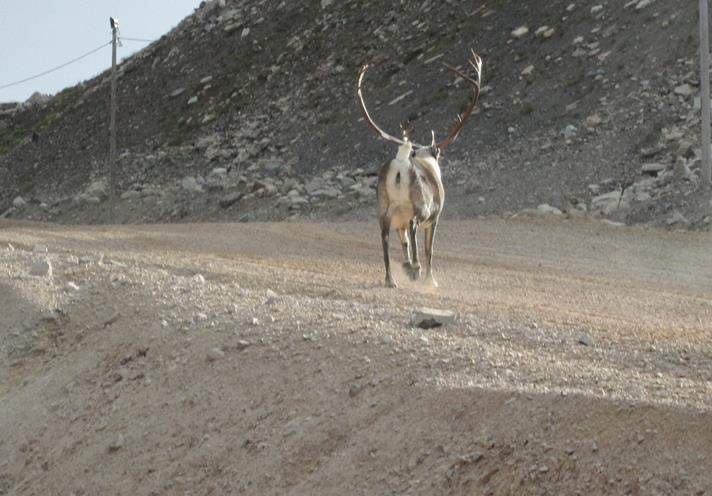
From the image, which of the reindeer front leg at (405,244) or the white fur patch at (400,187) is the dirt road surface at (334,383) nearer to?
the reindeer front leg at (405,244)

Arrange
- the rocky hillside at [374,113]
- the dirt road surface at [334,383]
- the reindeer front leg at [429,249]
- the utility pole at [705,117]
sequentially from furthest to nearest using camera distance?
1. the rocky hillside at [374,113]
2. the utility pole at [705,117]
3. the reindeer front leg at [429,249]
4. the dirt road surface at [334,383]

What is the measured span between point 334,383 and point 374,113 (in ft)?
101

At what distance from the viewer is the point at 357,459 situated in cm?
1005

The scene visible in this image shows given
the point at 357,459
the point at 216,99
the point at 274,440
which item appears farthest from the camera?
the point at 216,99

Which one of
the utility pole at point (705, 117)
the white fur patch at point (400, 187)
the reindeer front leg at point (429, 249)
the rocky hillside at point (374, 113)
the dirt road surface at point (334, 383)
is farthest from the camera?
the rocky hillside at point (374, 113)

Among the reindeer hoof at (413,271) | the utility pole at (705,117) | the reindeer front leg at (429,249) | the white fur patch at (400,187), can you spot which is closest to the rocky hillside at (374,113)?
the utility pole at (705,117)

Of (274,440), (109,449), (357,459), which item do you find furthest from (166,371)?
(357,459)

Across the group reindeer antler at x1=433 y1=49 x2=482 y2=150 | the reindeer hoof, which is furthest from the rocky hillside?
the reindeer hoof

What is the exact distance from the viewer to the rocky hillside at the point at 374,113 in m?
32.0

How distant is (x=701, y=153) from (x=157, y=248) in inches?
501

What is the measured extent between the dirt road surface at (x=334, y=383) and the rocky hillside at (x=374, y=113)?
41.0 feet

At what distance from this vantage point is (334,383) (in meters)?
11.2

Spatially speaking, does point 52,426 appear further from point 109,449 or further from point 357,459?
point 357,459

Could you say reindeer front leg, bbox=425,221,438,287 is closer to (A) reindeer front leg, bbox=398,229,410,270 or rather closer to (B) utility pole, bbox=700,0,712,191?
(A) reindeer front leg, bbox=398,229,410,270
